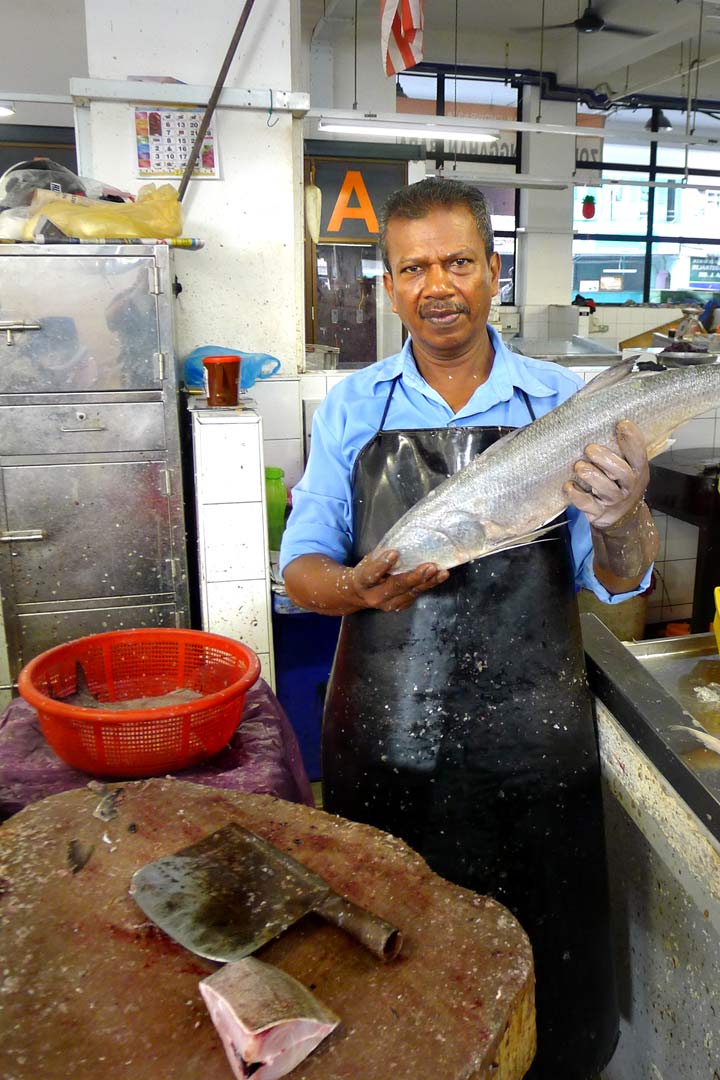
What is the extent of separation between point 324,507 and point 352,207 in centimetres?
701

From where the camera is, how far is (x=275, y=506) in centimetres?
411

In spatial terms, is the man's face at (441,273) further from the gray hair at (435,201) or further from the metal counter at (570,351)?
the metal counter at (570,351)

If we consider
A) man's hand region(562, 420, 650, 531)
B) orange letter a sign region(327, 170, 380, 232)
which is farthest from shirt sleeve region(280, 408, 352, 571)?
orange letter a sign region(327, 170, 380, 232)

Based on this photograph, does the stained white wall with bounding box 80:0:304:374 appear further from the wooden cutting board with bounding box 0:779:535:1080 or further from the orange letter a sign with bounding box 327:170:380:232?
the orange letter a sign with bounding box 327:170:380:232

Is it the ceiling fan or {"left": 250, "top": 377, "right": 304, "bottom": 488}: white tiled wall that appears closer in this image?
{"left": 250, "top": 377, "right": 304, "bottom": 488}: white tiled wall

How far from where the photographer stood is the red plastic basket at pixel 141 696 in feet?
5.71

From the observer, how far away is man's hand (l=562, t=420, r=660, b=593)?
1511mm

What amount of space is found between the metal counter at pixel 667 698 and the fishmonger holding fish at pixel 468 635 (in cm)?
11

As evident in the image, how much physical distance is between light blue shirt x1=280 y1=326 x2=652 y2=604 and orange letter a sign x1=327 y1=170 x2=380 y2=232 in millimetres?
6662

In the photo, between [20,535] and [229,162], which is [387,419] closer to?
[20,535]

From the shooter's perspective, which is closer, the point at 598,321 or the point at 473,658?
the point at 473,658

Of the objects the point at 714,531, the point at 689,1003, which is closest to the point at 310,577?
the point at 689,1003

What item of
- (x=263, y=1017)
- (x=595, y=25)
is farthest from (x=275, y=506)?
(x=595, y=25)

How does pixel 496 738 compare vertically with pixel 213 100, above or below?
below
